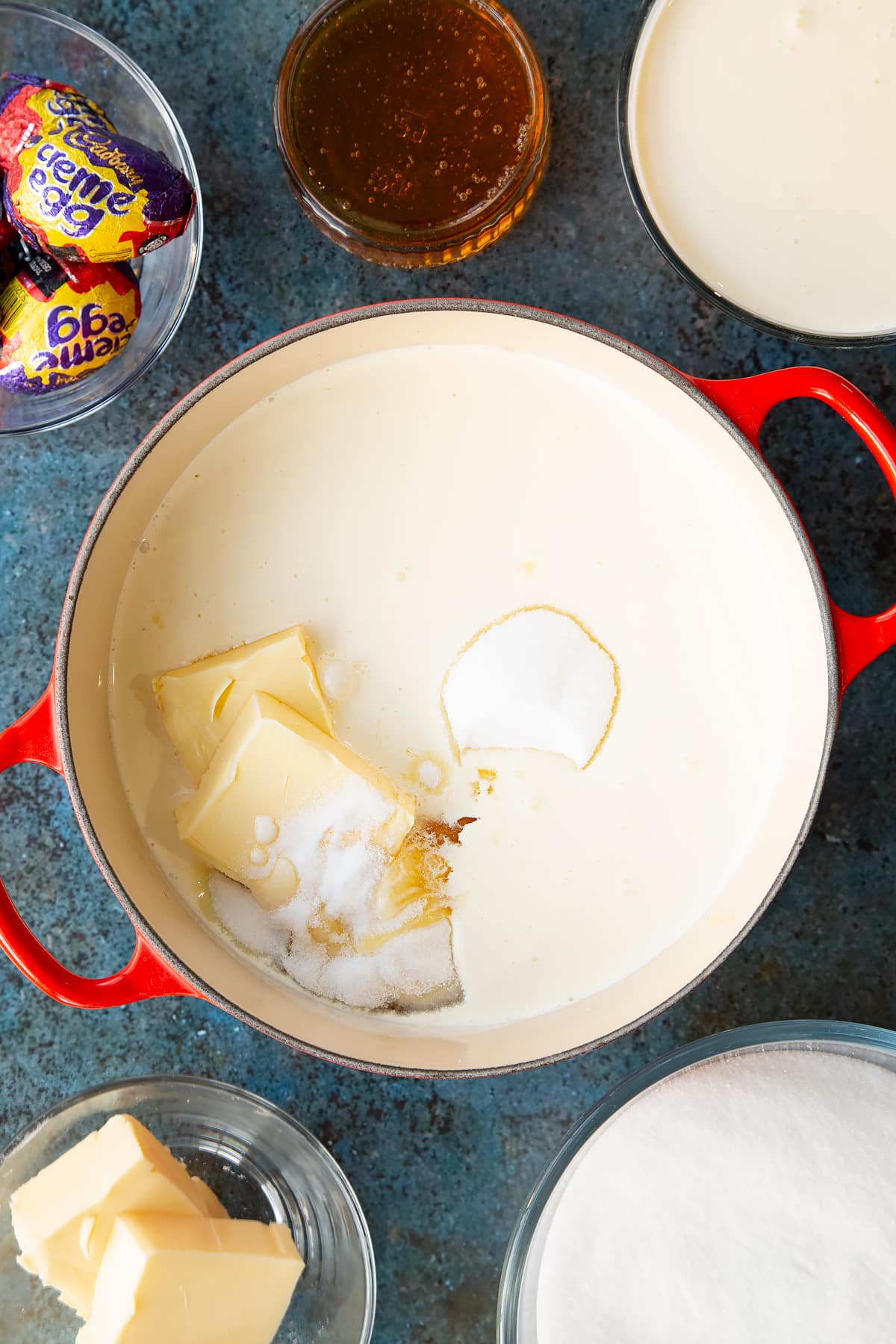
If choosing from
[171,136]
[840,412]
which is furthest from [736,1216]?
[171,136]

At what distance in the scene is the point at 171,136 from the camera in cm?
86

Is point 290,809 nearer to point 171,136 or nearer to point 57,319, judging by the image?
point 57,319

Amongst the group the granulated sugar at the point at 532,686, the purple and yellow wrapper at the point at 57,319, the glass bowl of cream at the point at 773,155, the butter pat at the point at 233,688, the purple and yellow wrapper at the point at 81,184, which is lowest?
the granulated sugar at the point at 532,686

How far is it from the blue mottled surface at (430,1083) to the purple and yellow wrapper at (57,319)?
9cm

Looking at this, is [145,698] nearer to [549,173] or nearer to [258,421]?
[258,421]

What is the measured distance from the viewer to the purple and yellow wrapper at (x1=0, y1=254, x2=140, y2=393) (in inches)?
31.4

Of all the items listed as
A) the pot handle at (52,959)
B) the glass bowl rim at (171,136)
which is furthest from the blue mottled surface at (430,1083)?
the pot handle at (52,959)

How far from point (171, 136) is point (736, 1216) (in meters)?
1.00

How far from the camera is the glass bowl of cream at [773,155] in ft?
2.62

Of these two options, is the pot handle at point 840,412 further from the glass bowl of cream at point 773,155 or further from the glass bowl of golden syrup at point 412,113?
the glass bowl of golden syrup at point 412,113

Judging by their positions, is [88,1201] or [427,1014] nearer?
[88,1201]

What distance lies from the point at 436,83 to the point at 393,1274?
3.40ft

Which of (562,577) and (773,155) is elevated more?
(773,155)

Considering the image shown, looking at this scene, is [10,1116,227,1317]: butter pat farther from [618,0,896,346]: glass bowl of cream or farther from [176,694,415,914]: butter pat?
[618,0,896,346]: glass bowl of cream
